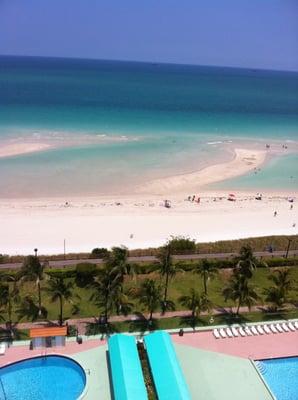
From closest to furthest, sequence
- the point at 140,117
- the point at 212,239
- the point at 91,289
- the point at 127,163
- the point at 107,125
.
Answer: the point at 91,289 < the point at 212,239 < the point at 127,163 < the point at 107,125 < the point at 140,117

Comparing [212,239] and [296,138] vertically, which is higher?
[296,138]

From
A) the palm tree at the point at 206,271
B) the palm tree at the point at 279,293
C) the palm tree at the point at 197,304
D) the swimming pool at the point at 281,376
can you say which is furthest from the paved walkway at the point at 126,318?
the swimming pool at the point at 281,376

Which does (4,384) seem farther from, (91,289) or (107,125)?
(107,125)

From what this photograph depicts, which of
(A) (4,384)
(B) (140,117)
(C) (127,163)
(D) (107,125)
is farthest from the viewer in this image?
(B) (140,117)

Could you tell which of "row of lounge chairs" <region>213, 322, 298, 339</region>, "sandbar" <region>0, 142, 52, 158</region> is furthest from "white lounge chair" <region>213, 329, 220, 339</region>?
Answer: "sandbar" <region>0, 142, 52, 158</region>

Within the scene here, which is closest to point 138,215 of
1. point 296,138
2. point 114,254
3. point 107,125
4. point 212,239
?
point 212,239

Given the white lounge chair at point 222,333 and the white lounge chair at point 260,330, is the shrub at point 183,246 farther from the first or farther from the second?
A: the white lounge chair at point 260,330
